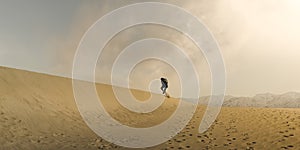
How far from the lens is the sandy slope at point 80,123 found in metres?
20.7

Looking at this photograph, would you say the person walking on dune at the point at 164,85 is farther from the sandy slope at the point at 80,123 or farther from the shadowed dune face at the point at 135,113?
the sandy slope at the point at 80,123

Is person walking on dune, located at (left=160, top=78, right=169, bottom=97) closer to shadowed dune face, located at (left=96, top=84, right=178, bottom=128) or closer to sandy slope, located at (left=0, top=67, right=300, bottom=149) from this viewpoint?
shadowed dune face, located at (left=96, top=84, right=178, bottom=128)

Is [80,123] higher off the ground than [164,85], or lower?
lower

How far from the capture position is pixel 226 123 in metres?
25.7

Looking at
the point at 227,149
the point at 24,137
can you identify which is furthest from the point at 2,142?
the point at 227,149

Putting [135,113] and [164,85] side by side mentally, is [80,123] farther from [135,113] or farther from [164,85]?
[164,85]

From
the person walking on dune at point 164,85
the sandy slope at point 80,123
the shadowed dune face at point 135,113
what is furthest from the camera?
the person walking on dune at point 164,85

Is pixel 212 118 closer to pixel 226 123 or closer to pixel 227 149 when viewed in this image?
pixel 226 123

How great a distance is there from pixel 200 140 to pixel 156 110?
1058 centimetres

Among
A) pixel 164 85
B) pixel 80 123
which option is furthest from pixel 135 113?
pixel 164 85

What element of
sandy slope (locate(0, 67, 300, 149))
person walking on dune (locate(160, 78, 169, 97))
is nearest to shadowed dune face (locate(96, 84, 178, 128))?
sandy slope (locate(0, 67, 300, 149))

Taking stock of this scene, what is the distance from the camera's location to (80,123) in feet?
89.1

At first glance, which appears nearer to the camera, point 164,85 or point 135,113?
point 135,113

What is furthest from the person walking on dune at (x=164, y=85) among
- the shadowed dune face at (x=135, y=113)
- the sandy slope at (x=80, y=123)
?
the sandy slope at (x=80, y=123)
